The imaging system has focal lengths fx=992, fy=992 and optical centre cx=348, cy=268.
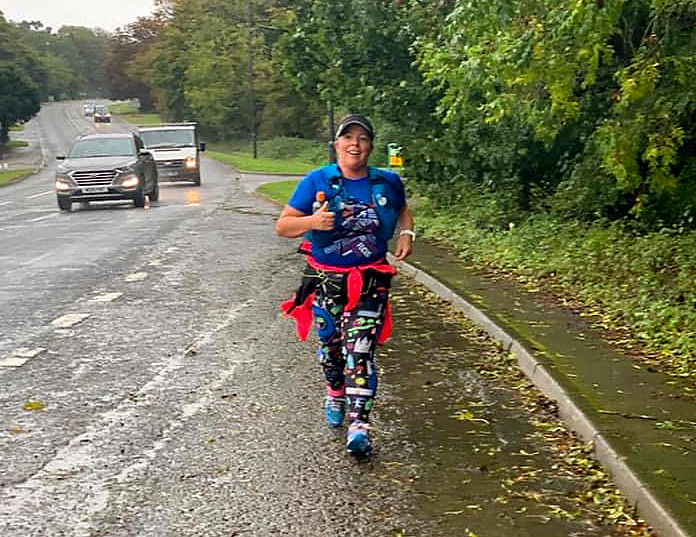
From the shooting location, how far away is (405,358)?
8.05 m

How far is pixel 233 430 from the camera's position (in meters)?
6.04

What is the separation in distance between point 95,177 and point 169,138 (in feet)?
43.5

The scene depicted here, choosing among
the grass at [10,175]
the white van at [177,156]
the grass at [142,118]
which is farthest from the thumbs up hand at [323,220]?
the grass at [142,118]

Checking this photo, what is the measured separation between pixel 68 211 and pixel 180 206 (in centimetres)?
285

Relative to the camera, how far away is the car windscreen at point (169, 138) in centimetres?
3738

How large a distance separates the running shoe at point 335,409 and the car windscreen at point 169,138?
32.2 m

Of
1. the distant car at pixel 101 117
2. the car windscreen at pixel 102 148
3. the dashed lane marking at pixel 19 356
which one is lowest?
the distant car at pixel 101 117

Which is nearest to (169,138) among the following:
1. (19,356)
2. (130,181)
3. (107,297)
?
(130,181)

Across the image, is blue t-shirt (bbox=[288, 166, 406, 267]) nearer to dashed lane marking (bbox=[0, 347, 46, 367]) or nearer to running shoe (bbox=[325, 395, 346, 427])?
running shoe (bbox=[325, 395, 346, 427])

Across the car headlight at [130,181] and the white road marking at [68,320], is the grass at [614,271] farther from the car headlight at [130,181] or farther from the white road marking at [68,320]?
the car headlight at [130,181]

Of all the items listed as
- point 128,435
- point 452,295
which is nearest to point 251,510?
point 128,435

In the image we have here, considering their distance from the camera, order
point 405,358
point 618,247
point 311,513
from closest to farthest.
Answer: point 311,513 → point 405,358 → point 618,247

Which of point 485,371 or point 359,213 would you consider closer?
point 359,213

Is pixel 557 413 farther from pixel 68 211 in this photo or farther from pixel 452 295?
pixel 68 211
